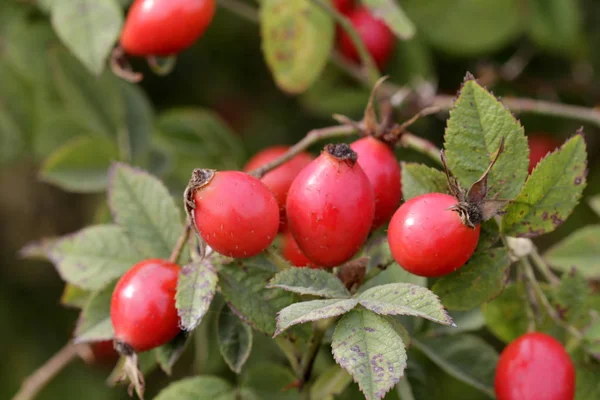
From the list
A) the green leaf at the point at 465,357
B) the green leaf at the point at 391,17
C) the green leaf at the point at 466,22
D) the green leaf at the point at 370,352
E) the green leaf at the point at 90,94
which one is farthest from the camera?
the green leaf at the point at 466,22

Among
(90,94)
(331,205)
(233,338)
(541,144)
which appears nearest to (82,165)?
(90,94)

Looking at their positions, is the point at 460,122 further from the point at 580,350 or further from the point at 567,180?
the point at 580,350

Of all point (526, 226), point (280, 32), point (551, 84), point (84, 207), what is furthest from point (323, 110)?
point (526, 226)

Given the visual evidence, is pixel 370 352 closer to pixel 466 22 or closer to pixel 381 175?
pixel 381 175

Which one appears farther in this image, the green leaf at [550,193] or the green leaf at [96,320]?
the green leaf at [96,320]

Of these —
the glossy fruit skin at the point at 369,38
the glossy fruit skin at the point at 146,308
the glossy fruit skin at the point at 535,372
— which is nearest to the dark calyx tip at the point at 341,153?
the glossy fruit skin at the point at 146,308

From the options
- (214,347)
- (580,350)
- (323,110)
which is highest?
(580,350)

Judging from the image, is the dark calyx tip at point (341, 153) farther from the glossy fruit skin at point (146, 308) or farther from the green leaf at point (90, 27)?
the green leaf at point (90, 27)
